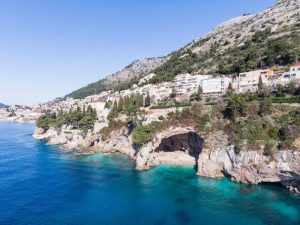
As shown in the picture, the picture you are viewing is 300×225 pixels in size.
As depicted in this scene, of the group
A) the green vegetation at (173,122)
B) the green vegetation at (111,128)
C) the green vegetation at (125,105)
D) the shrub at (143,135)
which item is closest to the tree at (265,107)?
the green vegetation at (173,122)

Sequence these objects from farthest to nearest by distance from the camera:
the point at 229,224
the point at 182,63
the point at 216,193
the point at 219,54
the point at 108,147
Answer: the point at 182,63 < the point at 219,54 < the point at 108,147 < the point at 216,193 < the point at 229,224

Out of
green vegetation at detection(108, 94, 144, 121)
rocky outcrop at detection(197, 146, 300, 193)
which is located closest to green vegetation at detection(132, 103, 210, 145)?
rocky outcrop at detection(197, 146, 300, 193)

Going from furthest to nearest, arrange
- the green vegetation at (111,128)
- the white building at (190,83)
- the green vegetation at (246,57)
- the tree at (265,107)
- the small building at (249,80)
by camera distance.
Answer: the white building at (190,83)
the green vegetation at (246,57)
the green vegetation at (111,128)
the small building at (249,80)
the tree at (265,107)

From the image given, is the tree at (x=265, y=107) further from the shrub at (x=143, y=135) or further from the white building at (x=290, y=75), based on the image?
the shrub at (x=143, y=135)

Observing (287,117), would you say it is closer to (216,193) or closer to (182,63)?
(216,193)

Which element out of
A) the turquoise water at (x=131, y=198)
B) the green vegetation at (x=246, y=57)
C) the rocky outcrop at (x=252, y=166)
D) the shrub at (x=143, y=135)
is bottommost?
the turquoise water at (x=131, y=198)

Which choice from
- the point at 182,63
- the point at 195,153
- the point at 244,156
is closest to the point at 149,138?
the point at 195,153

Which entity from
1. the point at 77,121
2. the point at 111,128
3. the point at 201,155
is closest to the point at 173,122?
the point at 201,155
